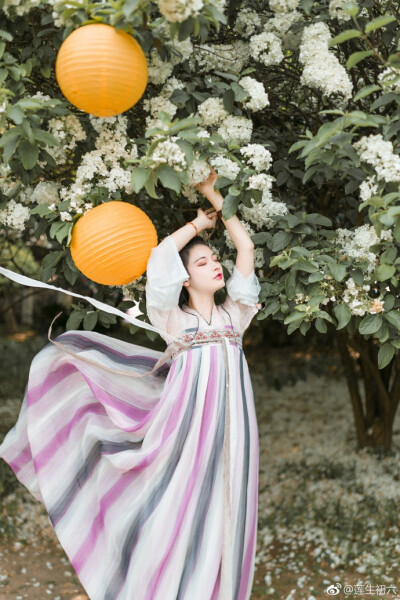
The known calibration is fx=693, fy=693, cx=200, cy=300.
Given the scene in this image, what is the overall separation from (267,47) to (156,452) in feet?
6.16

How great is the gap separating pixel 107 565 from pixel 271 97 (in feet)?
8.38

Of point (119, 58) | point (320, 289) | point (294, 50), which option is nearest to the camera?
point (119, 58)

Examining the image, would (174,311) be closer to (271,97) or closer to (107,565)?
(107,565)

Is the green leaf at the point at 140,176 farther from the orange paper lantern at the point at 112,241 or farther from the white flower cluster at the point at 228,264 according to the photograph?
the white flower cluster at the point at 228,264

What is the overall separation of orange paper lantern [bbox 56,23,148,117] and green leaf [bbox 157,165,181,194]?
1.05ft

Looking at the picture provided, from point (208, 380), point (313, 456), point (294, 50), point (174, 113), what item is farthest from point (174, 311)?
point (313, 456)

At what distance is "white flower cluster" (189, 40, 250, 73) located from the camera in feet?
10.7

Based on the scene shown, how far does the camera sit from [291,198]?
371 centimetres

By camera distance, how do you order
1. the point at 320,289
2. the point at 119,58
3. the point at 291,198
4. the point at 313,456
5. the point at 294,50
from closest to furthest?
the point at 119,58 < the point at 320,289 < the point at 294,50 < the point at 291,198 < the point at 313,456

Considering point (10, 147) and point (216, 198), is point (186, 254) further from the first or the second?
point (10, 147)

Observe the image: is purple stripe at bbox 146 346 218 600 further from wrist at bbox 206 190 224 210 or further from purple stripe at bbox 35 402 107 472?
wrist at bbox 206 190 224 210

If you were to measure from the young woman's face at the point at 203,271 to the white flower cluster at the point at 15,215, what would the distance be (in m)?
0.79

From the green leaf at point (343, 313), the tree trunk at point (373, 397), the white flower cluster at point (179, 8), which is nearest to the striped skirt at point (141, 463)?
the green leaf at point (343, 313)

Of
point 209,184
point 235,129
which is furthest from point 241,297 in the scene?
point 235,129
